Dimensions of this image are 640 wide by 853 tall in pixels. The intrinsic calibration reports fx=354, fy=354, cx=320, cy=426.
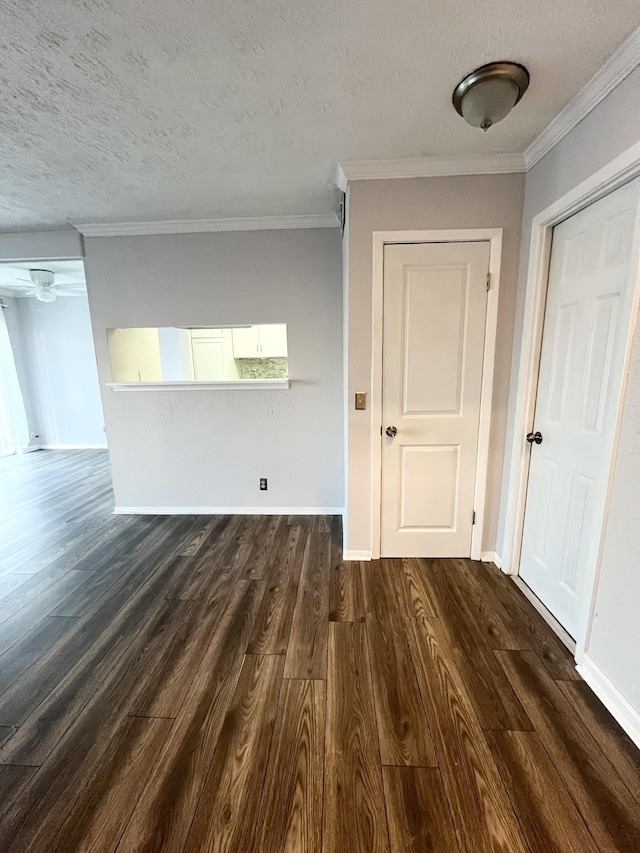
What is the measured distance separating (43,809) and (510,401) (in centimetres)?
272

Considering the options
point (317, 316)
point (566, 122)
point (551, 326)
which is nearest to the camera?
point (566, 122)

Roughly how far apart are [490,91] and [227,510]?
326cm

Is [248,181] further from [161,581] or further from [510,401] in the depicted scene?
[161,581]

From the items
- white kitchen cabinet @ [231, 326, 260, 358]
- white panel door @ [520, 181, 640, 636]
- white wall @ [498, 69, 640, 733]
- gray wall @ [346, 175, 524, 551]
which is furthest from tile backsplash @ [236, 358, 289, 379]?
white wall @ [498, 69, 640, 733]

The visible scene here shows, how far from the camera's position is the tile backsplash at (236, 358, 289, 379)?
479 cm

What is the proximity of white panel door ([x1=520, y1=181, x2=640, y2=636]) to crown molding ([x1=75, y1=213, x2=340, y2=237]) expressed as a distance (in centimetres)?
171

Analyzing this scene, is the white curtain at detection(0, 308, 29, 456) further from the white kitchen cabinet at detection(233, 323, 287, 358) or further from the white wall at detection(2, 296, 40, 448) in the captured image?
the white kitchen cabinet at detection(233, 323, 287, 358)

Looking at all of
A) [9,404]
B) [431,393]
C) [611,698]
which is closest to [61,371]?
[9,404]

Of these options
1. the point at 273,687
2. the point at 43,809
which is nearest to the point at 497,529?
the point at 273,687

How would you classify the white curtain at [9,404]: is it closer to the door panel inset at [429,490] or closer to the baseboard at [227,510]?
the baseboard at [227,510]

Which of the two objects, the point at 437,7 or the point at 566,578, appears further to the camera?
the point at 566,578

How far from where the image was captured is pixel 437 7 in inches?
44.0

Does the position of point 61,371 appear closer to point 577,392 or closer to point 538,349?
point 538,349

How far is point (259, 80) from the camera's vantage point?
1406 mm
